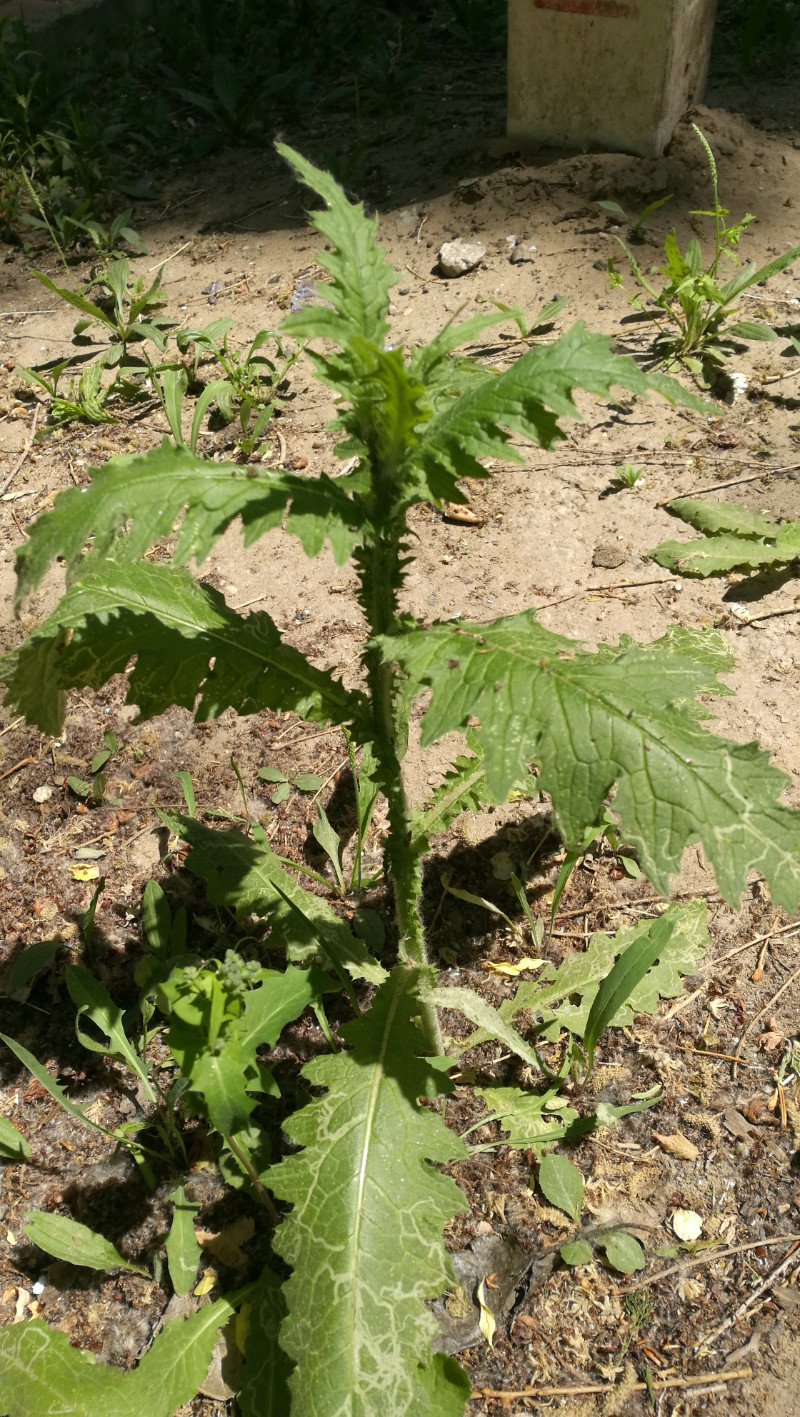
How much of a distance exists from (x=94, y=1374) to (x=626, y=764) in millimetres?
1555

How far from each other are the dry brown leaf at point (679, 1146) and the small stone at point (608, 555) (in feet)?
5.69

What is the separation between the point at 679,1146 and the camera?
2289 millimetres

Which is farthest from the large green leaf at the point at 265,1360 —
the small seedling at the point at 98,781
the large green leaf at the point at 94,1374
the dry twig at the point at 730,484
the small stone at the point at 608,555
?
the dry twig at the point at 730,484

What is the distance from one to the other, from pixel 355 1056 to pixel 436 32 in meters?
6.20

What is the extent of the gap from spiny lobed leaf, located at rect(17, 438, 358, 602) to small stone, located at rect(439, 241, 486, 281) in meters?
3.16

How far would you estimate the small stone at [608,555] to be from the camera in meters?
3.36

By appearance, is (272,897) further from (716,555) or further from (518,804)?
(716,555)

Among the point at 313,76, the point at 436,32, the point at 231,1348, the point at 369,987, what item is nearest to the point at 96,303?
the point at 313,76

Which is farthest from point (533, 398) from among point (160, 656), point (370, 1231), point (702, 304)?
point (702, 304)

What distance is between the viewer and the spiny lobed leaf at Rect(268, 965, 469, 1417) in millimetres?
1783

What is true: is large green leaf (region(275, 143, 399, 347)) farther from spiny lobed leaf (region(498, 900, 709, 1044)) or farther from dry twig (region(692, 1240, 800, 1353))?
dry twig (region(692, 1240, 800, 1353))

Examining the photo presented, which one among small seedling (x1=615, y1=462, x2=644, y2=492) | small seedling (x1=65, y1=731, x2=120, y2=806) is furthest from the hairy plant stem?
small seedling (x1=615, y1=462, x2=644, y2=492)

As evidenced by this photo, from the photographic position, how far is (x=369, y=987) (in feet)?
8.66

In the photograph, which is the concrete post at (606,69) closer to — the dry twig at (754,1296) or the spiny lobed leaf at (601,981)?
the spiny lobed leaf at (601,981)
